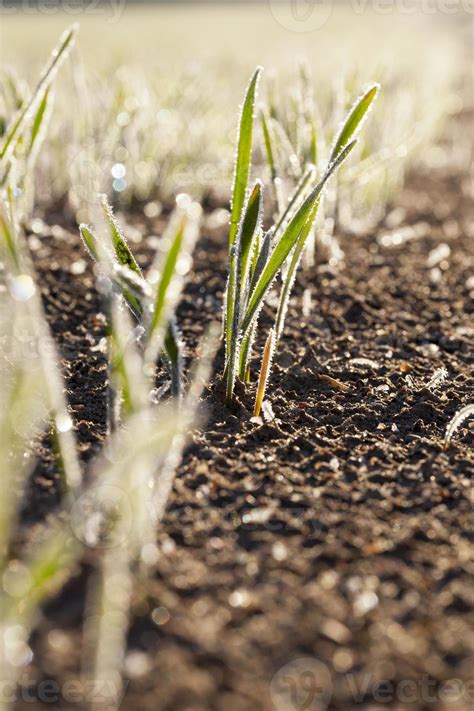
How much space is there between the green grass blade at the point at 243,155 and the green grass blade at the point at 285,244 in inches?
2.4

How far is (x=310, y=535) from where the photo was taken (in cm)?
73

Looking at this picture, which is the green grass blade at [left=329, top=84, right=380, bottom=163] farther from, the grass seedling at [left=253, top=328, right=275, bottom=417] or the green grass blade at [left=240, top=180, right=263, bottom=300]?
the grass seedling at [left=253, top=328, right=275, bottom=417]

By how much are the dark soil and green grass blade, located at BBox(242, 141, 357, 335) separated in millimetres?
157

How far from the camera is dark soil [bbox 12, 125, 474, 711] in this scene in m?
0.58

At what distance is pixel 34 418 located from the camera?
910 mm

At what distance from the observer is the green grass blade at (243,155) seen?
0.93 meters

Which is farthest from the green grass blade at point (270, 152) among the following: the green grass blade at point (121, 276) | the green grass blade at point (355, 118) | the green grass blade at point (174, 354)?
the green grass blade at point (174, 354)

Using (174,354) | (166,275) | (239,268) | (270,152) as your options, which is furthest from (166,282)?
(270,152)

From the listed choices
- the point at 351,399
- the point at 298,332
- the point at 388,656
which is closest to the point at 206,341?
the point at 298,332

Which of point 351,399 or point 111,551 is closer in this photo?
point 111,551

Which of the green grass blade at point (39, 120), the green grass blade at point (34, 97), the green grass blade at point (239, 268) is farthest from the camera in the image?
the green grass blade at point (39, 120)

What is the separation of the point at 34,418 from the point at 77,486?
8.7 inches

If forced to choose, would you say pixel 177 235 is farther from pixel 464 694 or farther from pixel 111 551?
pixel 464 694

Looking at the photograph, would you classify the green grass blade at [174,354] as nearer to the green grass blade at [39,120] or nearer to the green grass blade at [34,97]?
the green grass blade at [34,97]
